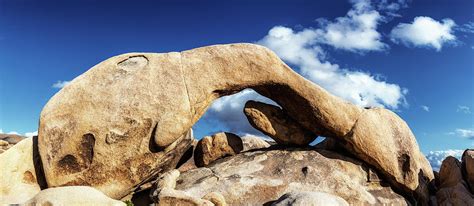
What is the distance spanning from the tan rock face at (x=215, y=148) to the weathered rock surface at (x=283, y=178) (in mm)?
537

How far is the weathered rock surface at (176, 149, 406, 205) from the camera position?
56.1 feet

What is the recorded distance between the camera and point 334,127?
1870 cm

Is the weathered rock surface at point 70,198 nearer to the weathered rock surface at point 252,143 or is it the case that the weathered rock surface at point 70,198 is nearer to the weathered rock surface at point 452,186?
the weathered rock surface at point 252,143

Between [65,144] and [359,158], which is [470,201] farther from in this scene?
[65,144]

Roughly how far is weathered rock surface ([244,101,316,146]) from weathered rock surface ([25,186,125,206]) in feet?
25.2

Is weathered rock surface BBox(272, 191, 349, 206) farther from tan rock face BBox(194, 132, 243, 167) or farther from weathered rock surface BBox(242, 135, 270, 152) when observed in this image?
weathered rock surface BBox(242, 135, 270, 152)

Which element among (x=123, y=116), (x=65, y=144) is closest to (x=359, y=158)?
(x=123, y=116)

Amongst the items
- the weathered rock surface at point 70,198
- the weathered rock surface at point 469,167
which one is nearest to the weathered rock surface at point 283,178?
the weathered rock surface at point 469,167

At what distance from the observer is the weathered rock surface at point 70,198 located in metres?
12.5

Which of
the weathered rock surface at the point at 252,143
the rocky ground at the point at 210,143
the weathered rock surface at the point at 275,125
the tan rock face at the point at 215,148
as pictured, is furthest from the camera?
the weathered rock surface at the point at 252,143

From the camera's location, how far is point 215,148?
→ 19.9 meters

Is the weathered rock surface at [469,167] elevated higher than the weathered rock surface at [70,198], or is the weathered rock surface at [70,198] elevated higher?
the weathered rock surface at [469,167]

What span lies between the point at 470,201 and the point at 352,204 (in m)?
4.77

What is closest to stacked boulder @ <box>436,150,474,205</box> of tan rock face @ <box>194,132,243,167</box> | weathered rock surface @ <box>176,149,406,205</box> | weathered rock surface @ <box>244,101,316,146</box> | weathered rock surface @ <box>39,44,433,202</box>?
weathered rock surface @ <box>39,44,433,202</box>
